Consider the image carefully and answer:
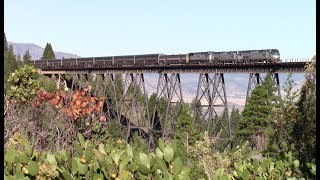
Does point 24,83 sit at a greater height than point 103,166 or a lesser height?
lesser

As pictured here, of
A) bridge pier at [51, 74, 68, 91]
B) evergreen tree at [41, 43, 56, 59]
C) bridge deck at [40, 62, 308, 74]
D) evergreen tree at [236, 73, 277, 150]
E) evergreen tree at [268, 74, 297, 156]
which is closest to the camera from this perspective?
evergreen tree at [268, 74, 297, 156]

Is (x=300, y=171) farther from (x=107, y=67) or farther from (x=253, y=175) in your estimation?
(x=107, y=67)

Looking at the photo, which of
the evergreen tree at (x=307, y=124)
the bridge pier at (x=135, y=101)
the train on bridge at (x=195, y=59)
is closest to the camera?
the evergreen tree at (x=307, y=124)

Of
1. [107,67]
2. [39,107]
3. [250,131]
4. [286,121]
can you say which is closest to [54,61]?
[107,67]

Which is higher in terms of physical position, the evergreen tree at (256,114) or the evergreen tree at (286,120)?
the evergreen tree at (286,120)

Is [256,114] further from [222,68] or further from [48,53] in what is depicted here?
[48,53]

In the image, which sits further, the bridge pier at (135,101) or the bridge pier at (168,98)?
the bridge pier at (135,101)

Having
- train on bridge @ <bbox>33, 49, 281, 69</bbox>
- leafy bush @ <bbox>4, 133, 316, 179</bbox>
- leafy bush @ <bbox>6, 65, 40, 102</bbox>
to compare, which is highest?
train on bridge @ <bbox>33, 49, 281, 69</bbox>

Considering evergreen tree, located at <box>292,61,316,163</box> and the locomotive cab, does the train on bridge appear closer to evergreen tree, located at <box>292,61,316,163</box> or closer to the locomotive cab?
the locomotive cab

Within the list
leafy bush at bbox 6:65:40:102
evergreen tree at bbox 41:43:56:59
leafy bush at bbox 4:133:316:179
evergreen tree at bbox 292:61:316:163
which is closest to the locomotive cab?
leafy bush at bbox 6:65:40:102

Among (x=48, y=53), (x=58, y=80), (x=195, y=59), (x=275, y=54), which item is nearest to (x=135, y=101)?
(x=58, y=80)

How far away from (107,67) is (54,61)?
24234mm

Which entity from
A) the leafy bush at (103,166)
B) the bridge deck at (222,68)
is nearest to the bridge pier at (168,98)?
the bridge deck at (222,68)

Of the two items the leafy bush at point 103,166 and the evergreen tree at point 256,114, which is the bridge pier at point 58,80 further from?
the leafy bush at point 103,166
